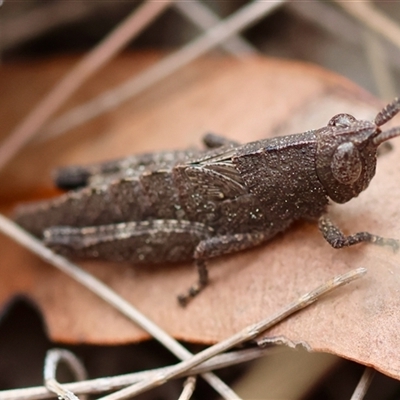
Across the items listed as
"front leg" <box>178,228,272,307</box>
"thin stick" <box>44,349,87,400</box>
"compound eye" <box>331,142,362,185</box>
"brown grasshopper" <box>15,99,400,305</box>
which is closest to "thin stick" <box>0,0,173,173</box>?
"brown grasshopper" <box>15,99,400,305</box>

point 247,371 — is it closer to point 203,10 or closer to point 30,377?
point 30,377

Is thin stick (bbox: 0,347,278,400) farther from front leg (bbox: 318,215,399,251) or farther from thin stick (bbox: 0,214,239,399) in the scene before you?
front leg (bbox: 318,215,399,251)

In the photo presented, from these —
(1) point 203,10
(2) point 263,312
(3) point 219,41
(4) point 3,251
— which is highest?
Answer: (1) point 203,10

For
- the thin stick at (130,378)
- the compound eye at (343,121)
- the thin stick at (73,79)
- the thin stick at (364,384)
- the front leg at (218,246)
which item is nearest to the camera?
the thin stick at (364,384)

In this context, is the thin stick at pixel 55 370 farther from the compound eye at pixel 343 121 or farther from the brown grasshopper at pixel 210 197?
the compound eye at pixel 343 121

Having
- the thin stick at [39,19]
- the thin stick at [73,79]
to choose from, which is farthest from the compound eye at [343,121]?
the thin stick at [39,19]

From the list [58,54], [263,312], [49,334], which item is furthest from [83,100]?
[263,312]
